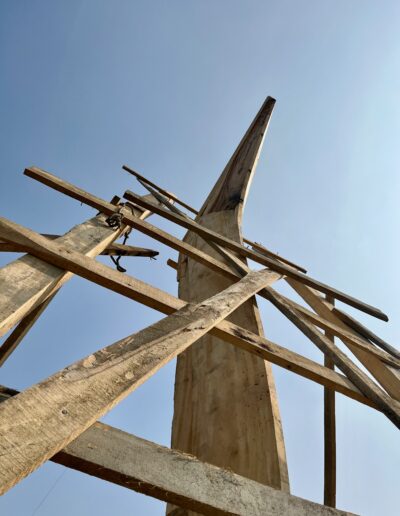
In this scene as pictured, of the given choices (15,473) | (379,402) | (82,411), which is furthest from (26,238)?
(379,402)

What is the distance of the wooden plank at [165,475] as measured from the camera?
89 cm

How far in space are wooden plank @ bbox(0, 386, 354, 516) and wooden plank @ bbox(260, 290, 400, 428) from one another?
30.1 inches

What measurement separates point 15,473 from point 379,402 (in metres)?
1.43

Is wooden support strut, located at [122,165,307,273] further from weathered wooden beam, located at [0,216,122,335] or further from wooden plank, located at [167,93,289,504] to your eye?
weathered wooden beam, located at [0,216,122,335]

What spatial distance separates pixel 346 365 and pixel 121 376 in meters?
1.27

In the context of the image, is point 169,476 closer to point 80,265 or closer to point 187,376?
point 80,265

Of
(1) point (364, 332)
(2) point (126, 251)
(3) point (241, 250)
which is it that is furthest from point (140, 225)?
(1) point (364, 332)

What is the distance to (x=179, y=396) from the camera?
220cm

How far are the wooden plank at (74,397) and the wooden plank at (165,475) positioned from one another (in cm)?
14

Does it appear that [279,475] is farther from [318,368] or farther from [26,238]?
[26,238]

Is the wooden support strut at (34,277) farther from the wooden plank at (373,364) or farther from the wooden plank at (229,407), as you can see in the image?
the wooden plank at (373,364)

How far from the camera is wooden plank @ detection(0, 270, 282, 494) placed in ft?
2.25

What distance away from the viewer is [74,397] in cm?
82

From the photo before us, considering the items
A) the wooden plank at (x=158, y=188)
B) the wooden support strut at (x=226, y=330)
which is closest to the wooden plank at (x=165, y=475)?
the wooden support strut at (x=226, y=330)
